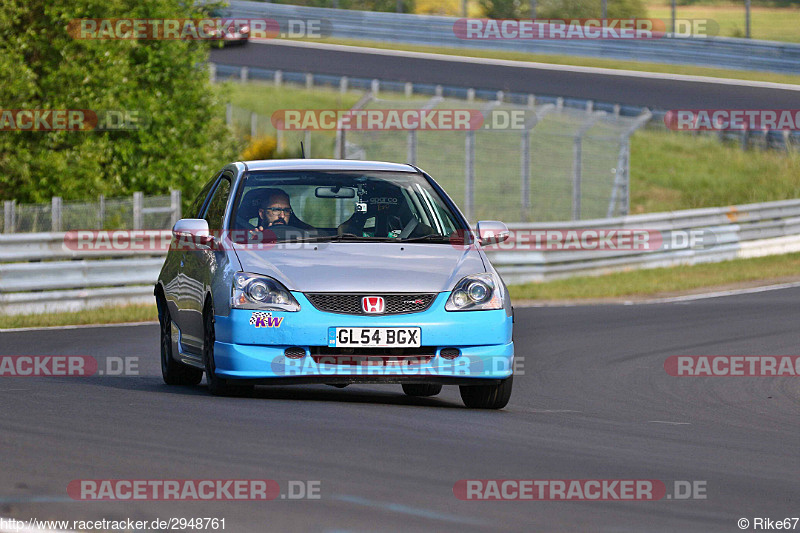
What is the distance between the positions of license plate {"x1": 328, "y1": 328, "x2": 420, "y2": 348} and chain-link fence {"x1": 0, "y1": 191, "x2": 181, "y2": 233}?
447 inches

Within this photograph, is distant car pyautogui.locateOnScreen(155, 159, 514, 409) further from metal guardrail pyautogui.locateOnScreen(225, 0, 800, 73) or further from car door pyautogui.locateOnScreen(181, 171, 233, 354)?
metal guardrail pyautogui.locateOnScreen(225, 0, 800, 73)

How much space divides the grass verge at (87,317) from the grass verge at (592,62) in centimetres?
2704

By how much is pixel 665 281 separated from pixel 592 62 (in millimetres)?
24504

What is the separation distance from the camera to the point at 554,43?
47625 mm

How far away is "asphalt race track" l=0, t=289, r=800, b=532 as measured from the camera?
557 cm

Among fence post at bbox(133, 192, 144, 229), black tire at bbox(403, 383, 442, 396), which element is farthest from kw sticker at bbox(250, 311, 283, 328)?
fence post at bbox(133, 192, 144, 229)

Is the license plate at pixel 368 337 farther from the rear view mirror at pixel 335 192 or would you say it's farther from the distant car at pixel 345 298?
the rear view mirror at pixel 335 192

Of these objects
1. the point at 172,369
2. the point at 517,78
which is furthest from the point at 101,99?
the point at 517,78

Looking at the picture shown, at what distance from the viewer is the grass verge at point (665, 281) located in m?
22.0

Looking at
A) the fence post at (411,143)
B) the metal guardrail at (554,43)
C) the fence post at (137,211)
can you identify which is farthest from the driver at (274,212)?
the metal guardrail at (554,43)

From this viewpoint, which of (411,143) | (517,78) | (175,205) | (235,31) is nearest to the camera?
(175,205)

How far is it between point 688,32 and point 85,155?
25416 millimetres

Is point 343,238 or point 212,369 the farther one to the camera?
point 343,238

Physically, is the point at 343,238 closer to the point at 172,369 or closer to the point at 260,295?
the point at 260,295
